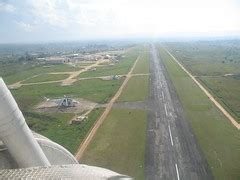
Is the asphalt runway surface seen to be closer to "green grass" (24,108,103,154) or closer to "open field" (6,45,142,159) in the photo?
"green grass" (24,108,103,154)

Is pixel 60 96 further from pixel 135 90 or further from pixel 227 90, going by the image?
pixel 227 90

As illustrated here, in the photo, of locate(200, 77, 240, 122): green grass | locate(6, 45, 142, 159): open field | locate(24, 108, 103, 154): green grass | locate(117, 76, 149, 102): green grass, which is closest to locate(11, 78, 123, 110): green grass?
locate(6, 45, 142, 159): open field

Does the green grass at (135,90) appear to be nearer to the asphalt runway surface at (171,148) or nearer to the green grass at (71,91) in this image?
the green grass at (71,91)

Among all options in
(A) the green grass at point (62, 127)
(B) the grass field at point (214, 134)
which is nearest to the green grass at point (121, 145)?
(A) the green grass at point (62, 127)

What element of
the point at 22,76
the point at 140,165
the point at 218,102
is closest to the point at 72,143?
the point at 140,165

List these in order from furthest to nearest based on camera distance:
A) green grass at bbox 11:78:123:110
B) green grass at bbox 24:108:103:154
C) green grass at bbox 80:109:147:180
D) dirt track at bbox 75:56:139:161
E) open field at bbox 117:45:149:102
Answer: green grass at bbox 11:78:123:110
open field at bbox 117:45:149:102
green grass at bbox 24:108:103:154
dirt track at bbox 75:56:139:161
green grass at bbox 80:109:147:180
